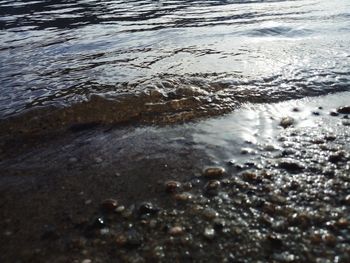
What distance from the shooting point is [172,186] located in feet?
11.6

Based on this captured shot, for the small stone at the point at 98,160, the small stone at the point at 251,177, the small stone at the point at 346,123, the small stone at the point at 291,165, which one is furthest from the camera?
the small stone at the point at 346,123

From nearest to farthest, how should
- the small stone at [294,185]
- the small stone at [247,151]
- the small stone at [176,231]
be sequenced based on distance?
the small stone at [176,231], the small stone at [294,185], the small stone at [247,151]

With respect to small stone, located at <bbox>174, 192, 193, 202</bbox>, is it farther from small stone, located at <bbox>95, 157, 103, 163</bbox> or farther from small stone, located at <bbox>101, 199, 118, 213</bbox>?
small stone, located at <bbox>95, 157, 103, 163</bbox>

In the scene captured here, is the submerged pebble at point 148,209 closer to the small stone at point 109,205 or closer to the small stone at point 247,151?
the small stone at point 109,205

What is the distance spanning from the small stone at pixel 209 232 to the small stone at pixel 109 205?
2.99ft

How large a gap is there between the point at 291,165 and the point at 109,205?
1.88 metres

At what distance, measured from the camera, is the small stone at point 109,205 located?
10.8 ft

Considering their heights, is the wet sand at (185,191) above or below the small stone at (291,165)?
below

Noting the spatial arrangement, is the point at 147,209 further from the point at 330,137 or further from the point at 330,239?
the point at 330,137

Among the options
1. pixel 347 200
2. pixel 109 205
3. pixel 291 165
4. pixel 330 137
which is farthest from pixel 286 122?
pixel 109 205

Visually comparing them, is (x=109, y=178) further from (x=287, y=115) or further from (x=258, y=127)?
(x=287, y=115)

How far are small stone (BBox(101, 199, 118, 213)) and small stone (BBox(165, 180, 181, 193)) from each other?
0.52 m

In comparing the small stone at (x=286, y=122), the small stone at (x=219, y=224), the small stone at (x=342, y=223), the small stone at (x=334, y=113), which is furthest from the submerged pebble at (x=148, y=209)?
the small stone at (x=334, y=113)

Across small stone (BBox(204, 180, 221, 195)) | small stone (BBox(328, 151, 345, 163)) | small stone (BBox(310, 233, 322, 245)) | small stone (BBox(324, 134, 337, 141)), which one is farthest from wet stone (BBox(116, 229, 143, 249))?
small stone (BBox(324, 134, 337, 141))
